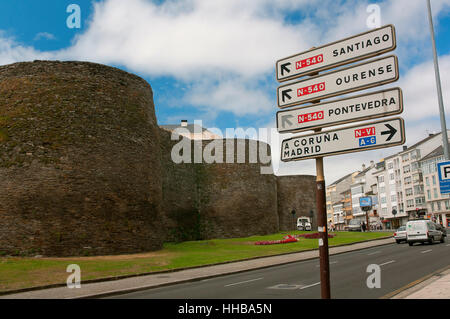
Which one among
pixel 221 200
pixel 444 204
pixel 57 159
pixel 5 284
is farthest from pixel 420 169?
pixel 5 284

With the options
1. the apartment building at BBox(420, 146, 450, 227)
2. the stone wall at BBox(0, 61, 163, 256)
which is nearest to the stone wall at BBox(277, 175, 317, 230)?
the apartment building at BBox(420, 146, 450, 227)

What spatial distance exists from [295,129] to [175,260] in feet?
55.7

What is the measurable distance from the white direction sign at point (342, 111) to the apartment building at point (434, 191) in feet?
263

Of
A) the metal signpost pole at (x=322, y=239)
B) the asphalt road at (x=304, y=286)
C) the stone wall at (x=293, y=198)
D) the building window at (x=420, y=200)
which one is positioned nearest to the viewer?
the metal signpost pole at (x=322, y=239)

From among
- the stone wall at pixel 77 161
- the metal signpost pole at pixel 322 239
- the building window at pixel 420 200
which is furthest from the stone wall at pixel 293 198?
the metal signpost pole at pixel 322 239

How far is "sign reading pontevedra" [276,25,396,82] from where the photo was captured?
19.1 ft

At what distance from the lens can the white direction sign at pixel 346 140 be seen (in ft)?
18.0

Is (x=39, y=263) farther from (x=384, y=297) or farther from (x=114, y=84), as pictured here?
(x=384, y=297)

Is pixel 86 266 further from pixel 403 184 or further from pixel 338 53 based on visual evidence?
pixel 403 184

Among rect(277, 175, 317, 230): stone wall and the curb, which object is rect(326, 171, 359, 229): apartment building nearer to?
rect(277, 175, 317, 230): stone wall

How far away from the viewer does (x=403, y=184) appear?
312 ft

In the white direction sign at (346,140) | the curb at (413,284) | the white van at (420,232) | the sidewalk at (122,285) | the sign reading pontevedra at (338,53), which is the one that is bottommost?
the sidewalk at (122,285)

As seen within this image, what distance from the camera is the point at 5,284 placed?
14367 millimetres

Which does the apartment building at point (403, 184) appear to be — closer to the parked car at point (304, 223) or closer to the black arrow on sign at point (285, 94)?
the parked car at point (304, 223)
